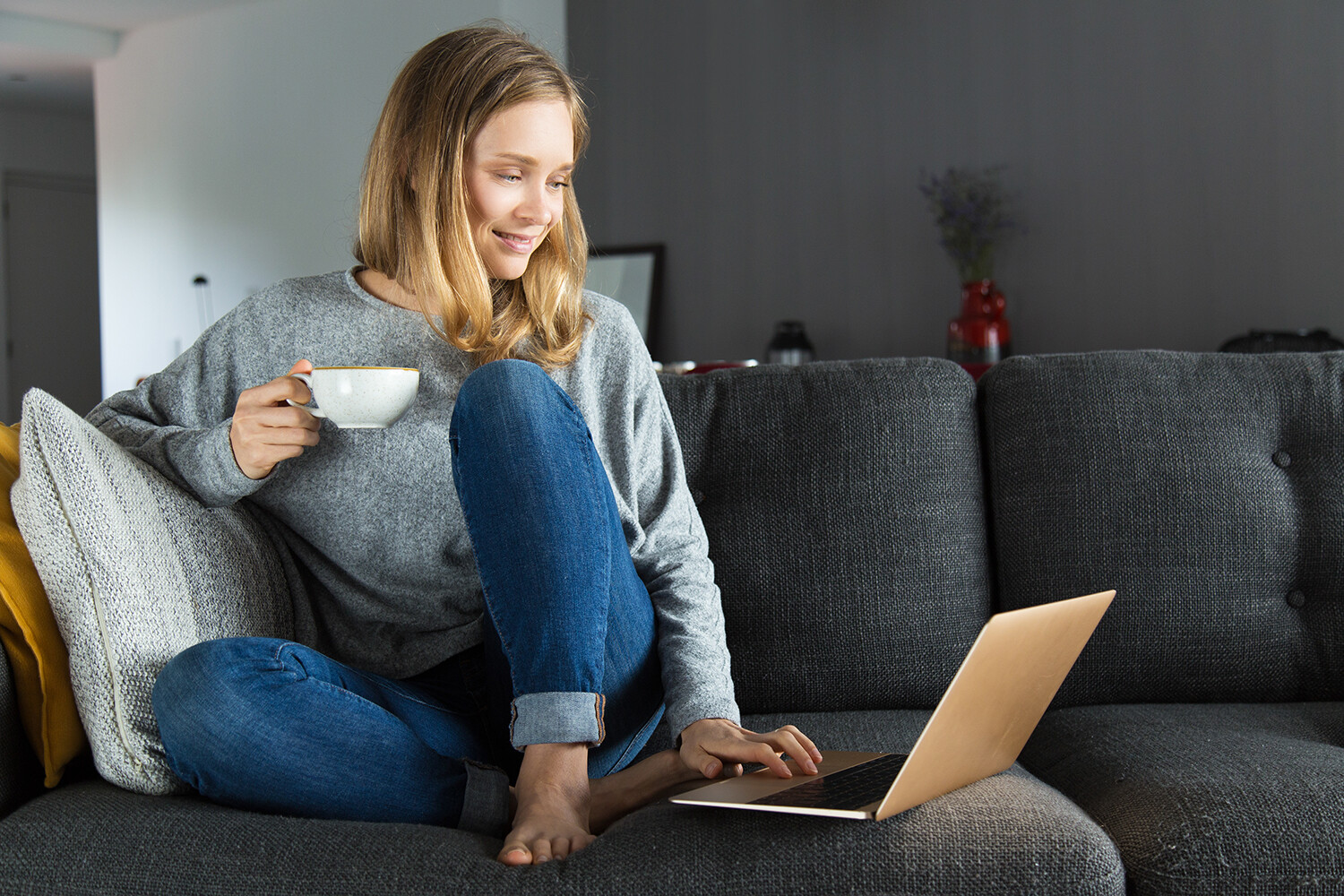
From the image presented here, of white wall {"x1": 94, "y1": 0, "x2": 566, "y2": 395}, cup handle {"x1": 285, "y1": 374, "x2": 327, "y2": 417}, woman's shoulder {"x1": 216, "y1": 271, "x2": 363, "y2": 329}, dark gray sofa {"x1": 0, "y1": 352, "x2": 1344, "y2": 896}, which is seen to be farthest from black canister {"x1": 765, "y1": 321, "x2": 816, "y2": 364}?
cup handle {"x1": 285, "y1": 374, "x2": 327, "y2": 417}

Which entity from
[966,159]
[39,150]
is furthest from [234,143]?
[966,159]

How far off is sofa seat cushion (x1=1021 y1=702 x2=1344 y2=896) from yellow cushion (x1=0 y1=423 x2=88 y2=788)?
3.21ft

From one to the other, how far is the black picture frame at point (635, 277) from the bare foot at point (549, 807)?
14.2ft

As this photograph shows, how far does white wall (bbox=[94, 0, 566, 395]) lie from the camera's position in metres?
6.01

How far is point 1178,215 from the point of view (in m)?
4.19

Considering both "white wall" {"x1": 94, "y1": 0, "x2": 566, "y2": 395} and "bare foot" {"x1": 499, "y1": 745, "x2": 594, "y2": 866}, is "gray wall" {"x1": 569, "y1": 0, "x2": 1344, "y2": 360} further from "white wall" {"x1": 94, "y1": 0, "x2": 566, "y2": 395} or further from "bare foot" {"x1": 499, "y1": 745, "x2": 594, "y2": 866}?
"bare foot" {"x1": 499, "y1": 745, "x2": 594, "y2": 866}

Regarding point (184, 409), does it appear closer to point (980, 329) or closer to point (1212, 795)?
point (1212, 795)

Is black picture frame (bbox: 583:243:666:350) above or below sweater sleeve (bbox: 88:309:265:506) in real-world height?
above

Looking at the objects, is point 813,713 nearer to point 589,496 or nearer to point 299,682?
point 589,496

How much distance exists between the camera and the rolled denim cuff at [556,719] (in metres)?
0.99

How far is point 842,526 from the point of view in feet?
4.84

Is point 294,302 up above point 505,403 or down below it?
above

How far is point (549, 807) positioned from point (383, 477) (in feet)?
1.51

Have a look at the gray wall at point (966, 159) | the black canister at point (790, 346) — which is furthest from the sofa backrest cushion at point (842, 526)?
the black canister at point (790, 346)
